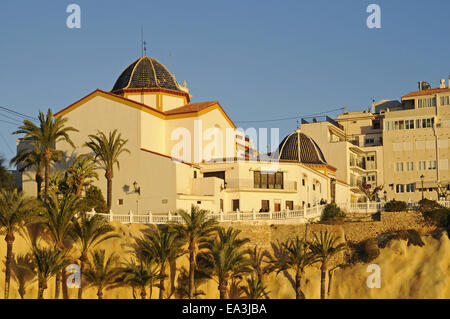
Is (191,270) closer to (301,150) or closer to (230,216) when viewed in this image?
(230,216)

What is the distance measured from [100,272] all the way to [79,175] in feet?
44.5

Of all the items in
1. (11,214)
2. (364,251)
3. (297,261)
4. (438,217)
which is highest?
(11,214)

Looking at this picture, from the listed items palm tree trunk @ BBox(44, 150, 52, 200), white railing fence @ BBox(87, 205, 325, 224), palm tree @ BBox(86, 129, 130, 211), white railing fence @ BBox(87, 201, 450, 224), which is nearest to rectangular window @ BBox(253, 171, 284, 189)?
white railing fence @ BBox(87, 201, 450, 224)

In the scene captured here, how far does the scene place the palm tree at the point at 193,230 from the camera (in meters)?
51.9

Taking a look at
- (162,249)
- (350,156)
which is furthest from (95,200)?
(350,156)

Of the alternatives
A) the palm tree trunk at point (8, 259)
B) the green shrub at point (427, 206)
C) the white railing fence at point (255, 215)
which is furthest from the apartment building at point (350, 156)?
the palm tree trunk at point (8, 259)

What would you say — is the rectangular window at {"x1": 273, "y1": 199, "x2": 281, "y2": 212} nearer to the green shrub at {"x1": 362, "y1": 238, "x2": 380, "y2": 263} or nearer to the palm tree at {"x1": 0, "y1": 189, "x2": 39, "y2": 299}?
the green shrub at {"x1": 362, "y1": 238, "x2": 380, "y2": 263}

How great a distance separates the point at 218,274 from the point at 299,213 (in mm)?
10522

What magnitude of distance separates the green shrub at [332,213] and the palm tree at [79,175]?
18.8 m

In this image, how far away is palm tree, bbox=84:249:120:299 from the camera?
4969cm

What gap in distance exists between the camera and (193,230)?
2056 inches
